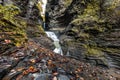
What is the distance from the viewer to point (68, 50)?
13.7 meters

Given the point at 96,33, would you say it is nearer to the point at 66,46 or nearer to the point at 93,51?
the point at 93,51

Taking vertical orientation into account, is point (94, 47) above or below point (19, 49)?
below

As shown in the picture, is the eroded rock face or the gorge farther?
the eroded rock face

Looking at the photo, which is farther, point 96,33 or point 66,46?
point 66,46

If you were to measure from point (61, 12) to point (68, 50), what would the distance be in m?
12.8

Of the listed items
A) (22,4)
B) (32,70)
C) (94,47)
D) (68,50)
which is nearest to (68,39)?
(68,50)

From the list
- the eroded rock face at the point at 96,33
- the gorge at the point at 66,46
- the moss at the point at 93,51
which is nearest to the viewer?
the gorge at the point at 66,46

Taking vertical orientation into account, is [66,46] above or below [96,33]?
below

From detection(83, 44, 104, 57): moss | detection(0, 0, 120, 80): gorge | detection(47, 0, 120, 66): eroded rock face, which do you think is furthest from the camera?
detection(83, 44, 104, 57): moss

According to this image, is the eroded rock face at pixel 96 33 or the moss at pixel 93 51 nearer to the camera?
the eroded rock face at pixel 96 33

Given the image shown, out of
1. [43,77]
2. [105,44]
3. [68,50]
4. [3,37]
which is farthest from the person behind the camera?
[68,50]

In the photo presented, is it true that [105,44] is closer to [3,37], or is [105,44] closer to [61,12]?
[3,37]

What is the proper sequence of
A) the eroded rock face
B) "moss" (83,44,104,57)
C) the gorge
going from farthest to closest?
"moss" (83,44,104,57) → the eroded rock face → the gorge

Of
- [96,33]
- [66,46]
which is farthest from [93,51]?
[66,46]
